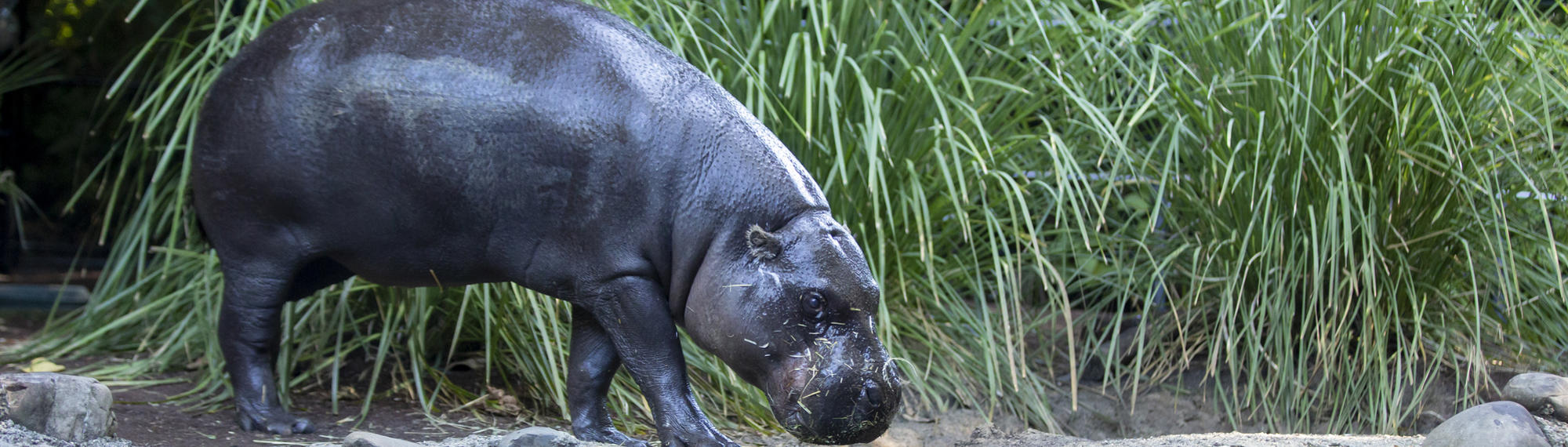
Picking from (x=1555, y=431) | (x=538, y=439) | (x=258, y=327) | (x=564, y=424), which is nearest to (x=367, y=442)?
(x=538, y=439)

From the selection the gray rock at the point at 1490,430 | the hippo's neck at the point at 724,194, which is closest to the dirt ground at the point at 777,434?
the gray rock at the point at 1490,430

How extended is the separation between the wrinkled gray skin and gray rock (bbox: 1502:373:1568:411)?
4.82 feet

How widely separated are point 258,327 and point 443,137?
27.8 inches

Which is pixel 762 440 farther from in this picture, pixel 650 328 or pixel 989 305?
pixel 989 305

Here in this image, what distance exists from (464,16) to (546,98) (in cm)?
30

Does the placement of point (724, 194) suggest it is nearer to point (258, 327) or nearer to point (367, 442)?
point (367, 442)

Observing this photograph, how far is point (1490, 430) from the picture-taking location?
2309 millimetres

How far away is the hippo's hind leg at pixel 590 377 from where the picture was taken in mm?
2566

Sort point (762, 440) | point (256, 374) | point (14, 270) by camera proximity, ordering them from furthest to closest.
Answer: point (14, 270)
point (762, 440)
point (256, 374)

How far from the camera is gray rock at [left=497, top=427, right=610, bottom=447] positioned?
2184 millimetres

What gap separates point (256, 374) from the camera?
9.04 feet

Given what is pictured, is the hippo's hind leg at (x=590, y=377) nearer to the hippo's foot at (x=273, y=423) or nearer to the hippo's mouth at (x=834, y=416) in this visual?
the hippo's mouth at (x=834, y=416)

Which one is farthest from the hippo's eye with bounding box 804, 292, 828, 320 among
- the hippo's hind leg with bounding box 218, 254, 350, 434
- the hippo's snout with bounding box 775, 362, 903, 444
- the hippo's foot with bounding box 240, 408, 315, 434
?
the hippo's foot with bounding box 240, 408, 315, 434

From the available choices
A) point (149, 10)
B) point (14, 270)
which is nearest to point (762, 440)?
point (149, 10)
